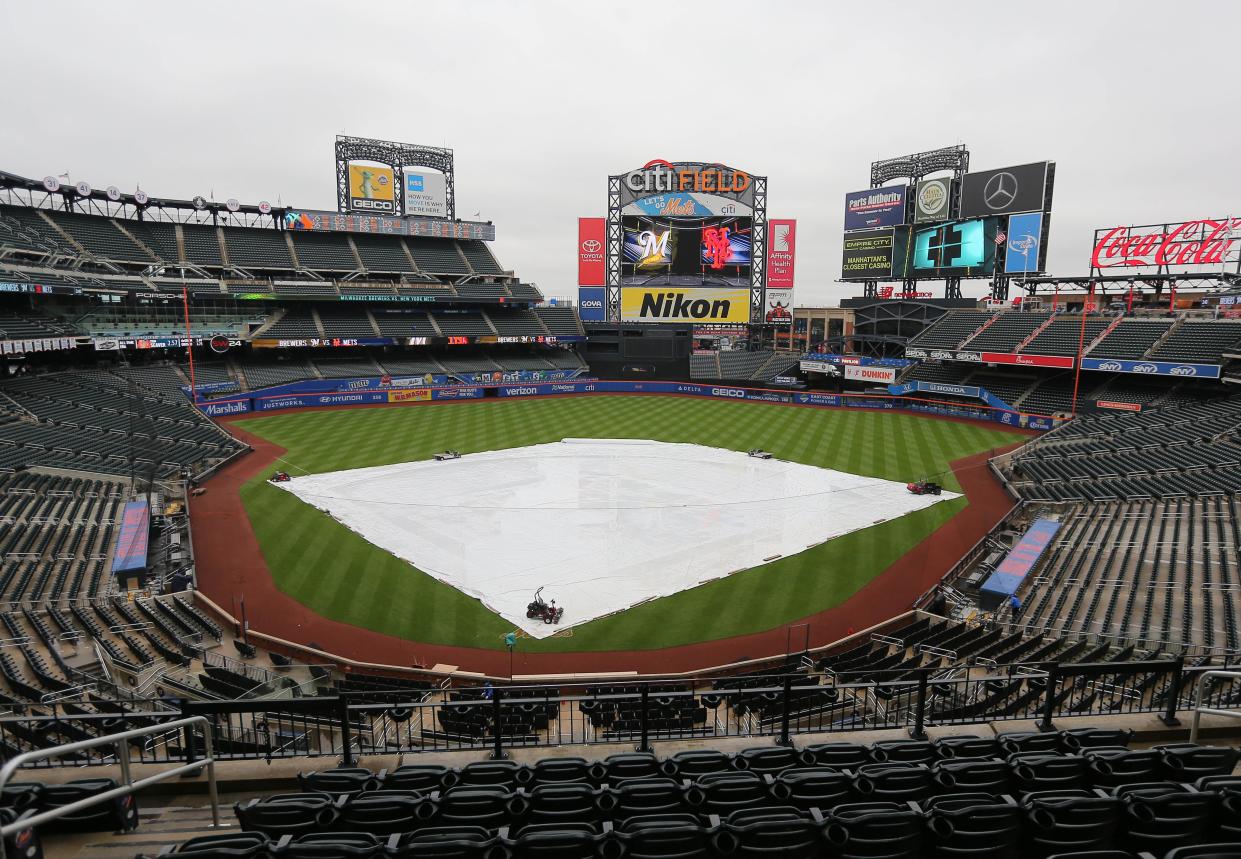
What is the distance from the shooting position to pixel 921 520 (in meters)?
29.4

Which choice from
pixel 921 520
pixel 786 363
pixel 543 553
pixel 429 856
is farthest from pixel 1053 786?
pixel 786 363

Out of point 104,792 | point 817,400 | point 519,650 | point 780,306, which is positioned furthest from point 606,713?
point 780,306

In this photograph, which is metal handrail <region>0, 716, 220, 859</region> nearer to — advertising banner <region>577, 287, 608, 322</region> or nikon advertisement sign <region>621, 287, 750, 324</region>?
nikon advertisement sign <region>621, 287, 750, 324</region>

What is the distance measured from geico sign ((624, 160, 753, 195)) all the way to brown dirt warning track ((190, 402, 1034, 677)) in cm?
4962

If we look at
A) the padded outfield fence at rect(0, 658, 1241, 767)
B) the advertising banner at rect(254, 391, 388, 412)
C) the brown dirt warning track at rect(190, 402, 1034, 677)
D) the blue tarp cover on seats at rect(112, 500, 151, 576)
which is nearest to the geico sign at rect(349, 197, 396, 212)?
the advertising banner at rect(254, 391, 388, 412)

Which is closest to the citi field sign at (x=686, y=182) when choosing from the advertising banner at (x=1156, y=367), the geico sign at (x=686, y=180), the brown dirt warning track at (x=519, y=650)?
the geico sign at (x=686, y=180)

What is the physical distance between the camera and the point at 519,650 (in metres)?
18.6

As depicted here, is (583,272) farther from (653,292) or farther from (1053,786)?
(1053,786)

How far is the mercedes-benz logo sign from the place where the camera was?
60.6 metres

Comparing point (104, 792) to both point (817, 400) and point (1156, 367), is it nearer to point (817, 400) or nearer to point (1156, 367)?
point (1156, 367)

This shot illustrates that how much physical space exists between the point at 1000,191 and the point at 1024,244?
18.3 feet

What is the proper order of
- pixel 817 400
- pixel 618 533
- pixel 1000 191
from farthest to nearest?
pixel 817 400
pixel 1000 191
pixel 618 533

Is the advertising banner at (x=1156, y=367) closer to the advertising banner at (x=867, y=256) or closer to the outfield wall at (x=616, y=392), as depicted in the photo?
the outfield wall at (x=616, y=392)

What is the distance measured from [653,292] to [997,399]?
116ft
